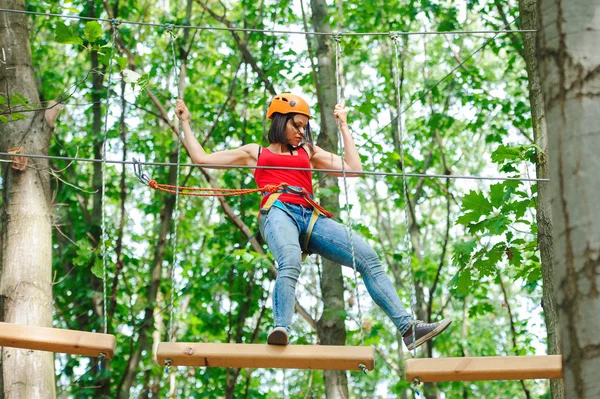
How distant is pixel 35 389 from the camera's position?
4.69 meters

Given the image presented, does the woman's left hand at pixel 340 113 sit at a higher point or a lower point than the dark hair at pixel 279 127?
higher

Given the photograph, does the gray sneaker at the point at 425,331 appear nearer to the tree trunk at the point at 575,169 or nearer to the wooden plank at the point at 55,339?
the wooden plank at the point at 55,339

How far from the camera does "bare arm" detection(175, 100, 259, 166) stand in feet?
14.3

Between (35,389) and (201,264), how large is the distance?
524cm

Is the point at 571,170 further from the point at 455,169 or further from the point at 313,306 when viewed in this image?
the point at 455,169

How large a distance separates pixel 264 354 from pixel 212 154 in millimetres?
1191

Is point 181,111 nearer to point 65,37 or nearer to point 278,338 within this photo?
point 65,37

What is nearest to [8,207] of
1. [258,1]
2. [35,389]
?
[35,389]

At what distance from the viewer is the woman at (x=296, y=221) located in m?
4.00

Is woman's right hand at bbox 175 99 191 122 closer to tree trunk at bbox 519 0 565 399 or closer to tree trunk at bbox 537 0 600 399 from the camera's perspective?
tree trunk at bbox 519 0 565 399

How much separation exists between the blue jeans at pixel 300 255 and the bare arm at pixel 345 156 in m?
0.33

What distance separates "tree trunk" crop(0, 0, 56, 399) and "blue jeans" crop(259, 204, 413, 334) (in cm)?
142

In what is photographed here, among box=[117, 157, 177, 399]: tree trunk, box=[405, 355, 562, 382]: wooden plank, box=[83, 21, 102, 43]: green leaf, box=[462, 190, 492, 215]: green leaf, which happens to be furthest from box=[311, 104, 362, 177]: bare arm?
box=[117, 157, 177, 399]: tree trunk

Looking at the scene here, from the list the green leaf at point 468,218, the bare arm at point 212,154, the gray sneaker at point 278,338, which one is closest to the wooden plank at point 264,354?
the gray sneaker at point 278,338
